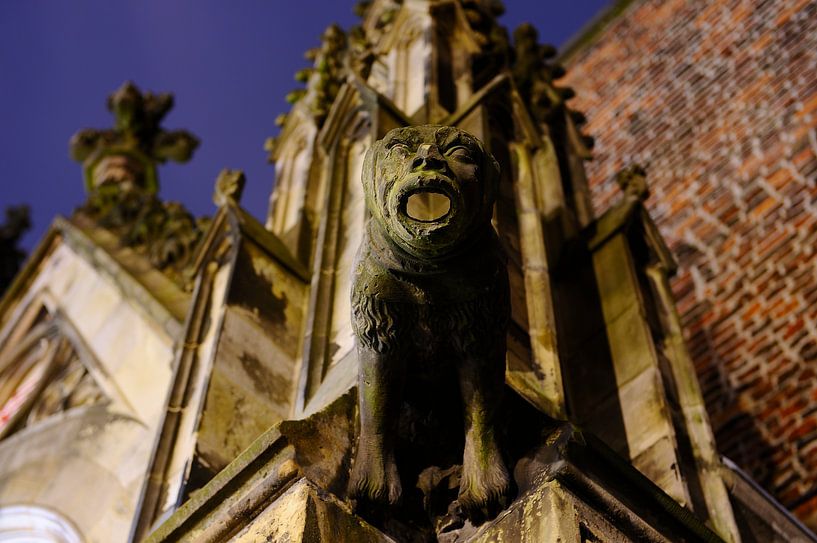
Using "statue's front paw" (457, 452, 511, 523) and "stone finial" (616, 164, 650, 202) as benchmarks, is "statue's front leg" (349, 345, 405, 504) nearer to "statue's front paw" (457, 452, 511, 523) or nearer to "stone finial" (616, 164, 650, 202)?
"statue's front paw" (457, 452, 511, 523)

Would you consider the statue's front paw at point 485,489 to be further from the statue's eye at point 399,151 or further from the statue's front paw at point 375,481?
the statue's eye at point 399,151

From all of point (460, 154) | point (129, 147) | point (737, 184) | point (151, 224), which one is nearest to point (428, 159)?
point (460, 154)

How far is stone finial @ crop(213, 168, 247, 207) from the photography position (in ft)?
15.3

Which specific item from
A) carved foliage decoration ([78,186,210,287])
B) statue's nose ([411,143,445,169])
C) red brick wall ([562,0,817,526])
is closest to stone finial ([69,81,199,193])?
carved foliage decoration ([78,186,210,287])

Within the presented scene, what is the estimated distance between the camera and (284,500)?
108 inches

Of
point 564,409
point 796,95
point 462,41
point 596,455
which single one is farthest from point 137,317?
point 796,95

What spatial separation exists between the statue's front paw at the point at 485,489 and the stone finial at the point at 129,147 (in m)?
6.24

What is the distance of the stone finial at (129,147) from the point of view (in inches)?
341

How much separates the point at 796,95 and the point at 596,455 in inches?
234

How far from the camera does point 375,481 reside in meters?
2.79

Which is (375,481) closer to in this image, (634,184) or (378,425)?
(378,425)

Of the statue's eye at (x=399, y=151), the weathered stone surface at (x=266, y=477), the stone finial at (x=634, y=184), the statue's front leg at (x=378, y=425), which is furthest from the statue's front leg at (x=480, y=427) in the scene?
the stone finial at (x=634, y=184)

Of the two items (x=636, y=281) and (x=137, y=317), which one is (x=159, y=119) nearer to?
(x=137, y=317)

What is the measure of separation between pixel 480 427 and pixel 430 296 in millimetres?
356
